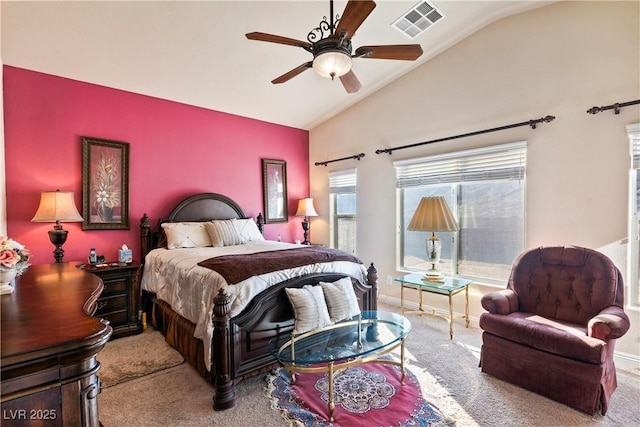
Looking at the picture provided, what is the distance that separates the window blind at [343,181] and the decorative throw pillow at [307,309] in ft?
9.11

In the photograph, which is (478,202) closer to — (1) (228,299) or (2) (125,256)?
(1) (228,299)

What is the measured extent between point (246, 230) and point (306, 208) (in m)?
1.27

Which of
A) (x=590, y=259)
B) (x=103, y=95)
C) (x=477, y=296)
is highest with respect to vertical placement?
(x=103, y=95)

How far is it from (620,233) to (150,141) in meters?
5.11

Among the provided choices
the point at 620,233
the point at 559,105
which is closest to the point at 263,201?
the point at 559,105

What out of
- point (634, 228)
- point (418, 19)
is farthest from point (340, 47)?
point (634, 228)

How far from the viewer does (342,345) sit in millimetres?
2180

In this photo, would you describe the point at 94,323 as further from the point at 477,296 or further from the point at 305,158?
the point at 305,158

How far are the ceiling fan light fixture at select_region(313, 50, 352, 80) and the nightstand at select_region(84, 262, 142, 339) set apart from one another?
287 cm

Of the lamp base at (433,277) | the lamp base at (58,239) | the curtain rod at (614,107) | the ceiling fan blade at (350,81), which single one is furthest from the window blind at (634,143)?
the lamp base at (58,239)

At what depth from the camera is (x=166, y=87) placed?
12.6 ft

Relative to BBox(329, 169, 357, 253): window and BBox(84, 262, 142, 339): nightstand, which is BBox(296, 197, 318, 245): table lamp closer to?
BBox(329, 169, 357, 253): window

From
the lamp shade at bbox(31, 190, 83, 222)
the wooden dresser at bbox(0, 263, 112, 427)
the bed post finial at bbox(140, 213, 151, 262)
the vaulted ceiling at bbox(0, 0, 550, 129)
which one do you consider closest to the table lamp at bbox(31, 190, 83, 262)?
the lamp shade at bbox(31, 190, 83, 222)

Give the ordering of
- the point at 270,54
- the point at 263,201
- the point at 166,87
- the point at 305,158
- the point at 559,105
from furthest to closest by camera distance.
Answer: the point at 305,158, the point at 263,201, the point at 166,87, the point at 270,54, the point at 559,105
